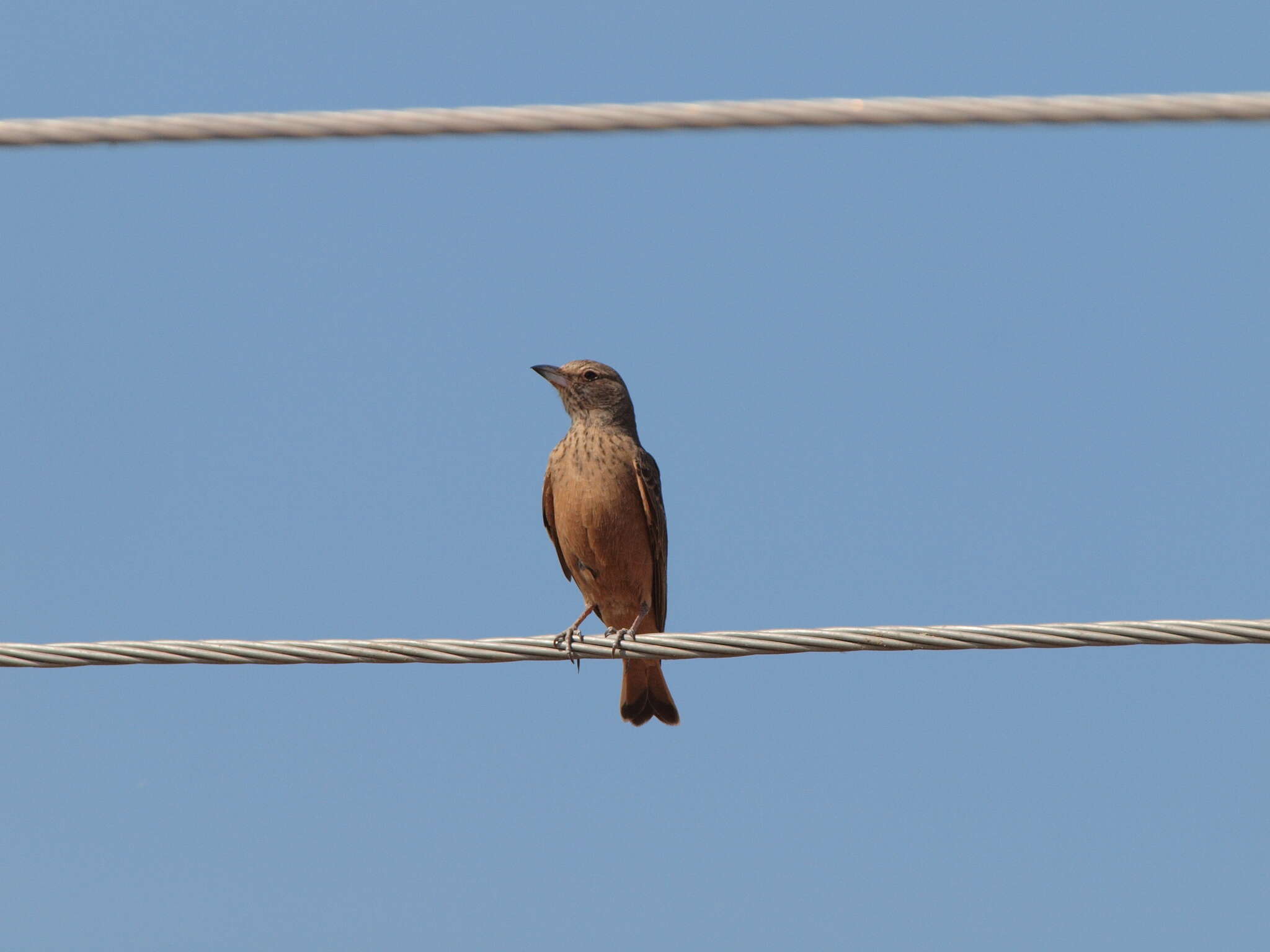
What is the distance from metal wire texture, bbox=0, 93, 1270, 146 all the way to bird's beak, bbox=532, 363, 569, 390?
5301 mm

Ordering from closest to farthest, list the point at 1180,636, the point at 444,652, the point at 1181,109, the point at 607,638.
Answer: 1. the point at 1181,109
2. the point at 1180,636
3. the point at 444,652
4. the point at 607,638

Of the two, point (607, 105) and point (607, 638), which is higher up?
point (607, 105)

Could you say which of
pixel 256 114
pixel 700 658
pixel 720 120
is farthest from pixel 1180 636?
pixel 256 114

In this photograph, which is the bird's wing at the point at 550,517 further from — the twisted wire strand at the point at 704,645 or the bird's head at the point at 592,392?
the twisted wire strand at the point at 704,645

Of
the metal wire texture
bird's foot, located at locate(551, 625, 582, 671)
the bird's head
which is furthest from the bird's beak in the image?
the metal wire texture

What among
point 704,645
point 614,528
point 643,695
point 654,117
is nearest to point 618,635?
point 614,528

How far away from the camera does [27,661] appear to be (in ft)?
18.9

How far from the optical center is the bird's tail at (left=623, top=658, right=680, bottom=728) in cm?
992

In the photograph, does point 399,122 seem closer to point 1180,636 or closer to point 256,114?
point 256,114

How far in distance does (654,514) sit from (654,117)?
15.5 ft

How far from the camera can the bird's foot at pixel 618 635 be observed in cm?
654

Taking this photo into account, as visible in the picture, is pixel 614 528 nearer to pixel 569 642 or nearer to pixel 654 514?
pixel 654 514

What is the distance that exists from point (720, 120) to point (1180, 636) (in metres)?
2.49

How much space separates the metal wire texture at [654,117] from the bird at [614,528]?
4508 millimetres
